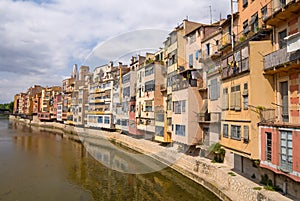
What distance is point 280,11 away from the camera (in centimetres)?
1232

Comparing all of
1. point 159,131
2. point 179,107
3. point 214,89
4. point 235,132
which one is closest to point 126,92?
point 159,131

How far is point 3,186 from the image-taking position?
20.0 metres

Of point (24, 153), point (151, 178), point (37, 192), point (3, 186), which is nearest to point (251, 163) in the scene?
point (151, 178)

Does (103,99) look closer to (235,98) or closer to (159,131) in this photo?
(159,131)

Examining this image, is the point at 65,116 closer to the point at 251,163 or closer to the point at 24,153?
the point at 24,153

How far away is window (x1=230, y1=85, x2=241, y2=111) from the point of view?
579 inches

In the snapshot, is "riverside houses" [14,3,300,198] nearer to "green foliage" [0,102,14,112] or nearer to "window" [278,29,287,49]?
"window" [278,29,287,49]

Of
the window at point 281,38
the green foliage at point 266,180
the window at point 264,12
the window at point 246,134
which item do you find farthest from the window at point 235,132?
the window at point 264,12

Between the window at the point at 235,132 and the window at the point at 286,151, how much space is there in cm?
321

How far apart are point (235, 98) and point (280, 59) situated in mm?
3638

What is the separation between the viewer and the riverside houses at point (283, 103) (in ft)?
36.2

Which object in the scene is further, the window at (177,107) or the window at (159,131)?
the window at (159,131)

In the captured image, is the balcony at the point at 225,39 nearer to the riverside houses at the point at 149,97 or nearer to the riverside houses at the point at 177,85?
the riverside houses at the point at 177,85

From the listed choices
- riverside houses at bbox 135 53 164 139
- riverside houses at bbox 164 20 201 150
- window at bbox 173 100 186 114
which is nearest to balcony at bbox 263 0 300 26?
riverside houses at bbox 164 20 201 150
